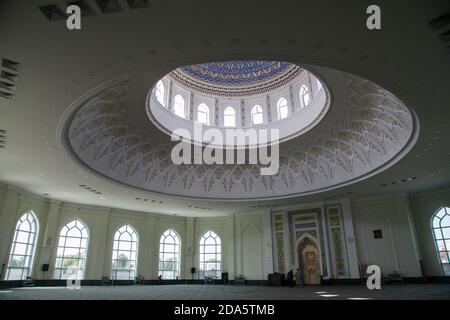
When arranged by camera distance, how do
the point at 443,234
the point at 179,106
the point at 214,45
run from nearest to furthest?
the point at 214,45 < the point at 179,106 < the point at 443,234

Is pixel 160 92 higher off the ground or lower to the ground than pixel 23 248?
higher

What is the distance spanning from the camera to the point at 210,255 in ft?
92.8

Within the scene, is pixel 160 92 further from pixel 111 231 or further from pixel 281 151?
pixel 111 231

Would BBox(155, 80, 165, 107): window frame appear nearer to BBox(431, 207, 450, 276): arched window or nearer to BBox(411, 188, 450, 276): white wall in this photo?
BBox(411, 188, 450, 276): white wall

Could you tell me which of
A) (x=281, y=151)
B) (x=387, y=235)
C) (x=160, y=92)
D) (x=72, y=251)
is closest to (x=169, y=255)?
(x=72, y=251)

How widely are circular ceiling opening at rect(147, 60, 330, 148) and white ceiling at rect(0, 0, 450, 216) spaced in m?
6.70

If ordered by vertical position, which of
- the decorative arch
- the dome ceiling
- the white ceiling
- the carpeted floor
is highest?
the dome ceiling

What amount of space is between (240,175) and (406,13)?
16.7 meters

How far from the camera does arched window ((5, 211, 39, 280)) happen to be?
20.0 metres

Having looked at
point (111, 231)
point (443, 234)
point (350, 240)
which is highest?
point (111, 231)

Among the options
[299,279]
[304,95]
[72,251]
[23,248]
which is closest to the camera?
[304,95]

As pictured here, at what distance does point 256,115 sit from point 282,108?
1820 mm

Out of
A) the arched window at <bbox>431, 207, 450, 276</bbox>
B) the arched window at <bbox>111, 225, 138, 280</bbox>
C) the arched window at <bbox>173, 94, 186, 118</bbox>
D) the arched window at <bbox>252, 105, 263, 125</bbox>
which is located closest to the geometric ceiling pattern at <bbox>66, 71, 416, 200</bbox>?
the arched window at <bbox>173, 94, 186, 118</bbox>

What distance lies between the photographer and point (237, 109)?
21.0 meters
